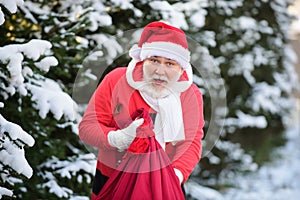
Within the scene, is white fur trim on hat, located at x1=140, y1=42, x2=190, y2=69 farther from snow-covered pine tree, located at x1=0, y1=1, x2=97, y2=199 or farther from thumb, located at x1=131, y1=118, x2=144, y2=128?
snow-covered pine tree, located at x1=0, y1=1, x2=97, y2=199

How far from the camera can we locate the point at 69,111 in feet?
8.54

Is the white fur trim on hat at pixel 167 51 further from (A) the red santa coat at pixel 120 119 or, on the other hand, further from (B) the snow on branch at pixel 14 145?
(B) the snow on branch at pixel 14 145

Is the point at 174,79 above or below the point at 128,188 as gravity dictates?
above

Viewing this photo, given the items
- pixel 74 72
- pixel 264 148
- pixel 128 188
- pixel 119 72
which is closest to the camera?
pixel 128 188

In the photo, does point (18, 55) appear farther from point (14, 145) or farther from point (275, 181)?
point (275, 181)

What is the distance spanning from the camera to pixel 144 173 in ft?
6.84

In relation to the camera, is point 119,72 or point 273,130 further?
point 273,130

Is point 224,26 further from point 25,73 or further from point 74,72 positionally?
point 25,73

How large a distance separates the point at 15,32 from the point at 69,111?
0.89 meters

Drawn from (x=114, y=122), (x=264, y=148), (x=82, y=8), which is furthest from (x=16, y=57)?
(x=264, y=148)

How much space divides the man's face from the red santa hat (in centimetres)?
2

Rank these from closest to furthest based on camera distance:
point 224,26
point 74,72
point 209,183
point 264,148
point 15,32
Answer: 1. point 15,32
2. point 74,72
3. point 224,26
4. point 209,183
5. point 264,148

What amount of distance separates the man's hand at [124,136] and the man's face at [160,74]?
0.16m

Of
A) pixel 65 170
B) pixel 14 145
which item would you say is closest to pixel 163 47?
pixel 14 145
